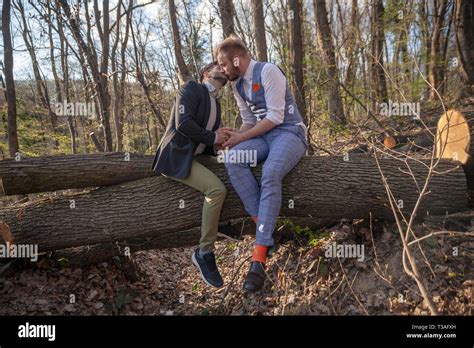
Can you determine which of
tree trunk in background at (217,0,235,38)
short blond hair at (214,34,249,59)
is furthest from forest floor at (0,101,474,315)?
tree trunk in background at (217,0,235,38)

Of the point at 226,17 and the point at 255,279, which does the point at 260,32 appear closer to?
the point at 226,17

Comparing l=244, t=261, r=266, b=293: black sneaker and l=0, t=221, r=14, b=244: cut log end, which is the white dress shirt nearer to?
l=244, t=261, r=266, b=293: black sneaker

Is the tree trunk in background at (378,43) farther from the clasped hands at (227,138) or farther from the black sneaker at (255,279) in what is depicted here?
the black sneaker at (255,279)

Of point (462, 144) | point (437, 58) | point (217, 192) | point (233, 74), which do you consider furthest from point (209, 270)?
point (437, 58)

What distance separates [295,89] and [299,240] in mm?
2748

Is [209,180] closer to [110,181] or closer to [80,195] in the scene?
[110,181]

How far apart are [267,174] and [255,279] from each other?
3.01 ft

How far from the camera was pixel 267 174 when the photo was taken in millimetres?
3074

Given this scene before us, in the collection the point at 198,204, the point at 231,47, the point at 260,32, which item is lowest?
the point at 198,204

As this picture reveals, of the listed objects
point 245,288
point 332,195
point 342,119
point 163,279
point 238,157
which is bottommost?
point 163,279

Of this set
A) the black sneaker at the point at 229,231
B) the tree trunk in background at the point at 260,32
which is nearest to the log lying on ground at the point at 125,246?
the black sneaker at the point at 229,231

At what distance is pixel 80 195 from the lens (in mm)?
3777
